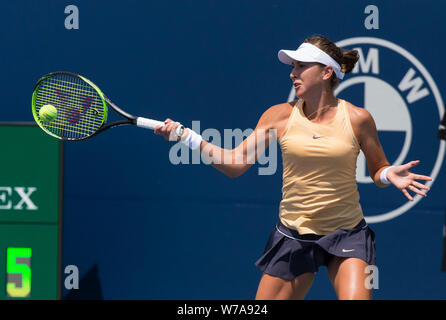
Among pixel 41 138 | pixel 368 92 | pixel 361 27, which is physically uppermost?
pixel 361 27

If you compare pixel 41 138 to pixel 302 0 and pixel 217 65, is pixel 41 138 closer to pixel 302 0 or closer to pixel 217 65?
pixel 217 65

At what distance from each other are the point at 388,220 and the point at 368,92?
684 mm

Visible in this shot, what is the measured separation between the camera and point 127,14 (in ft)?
12.9

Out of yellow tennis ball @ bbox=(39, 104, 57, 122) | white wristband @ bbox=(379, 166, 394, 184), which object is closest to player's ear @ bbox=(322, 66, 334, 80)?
white wristband @ bbox=(379, 166, 394, 184)

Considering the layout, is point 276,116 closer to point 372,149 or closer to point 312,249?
point 372,149

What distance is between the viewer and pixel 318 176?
291 centimetres

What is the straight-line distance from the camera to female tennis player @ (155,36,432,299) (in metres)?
2.88

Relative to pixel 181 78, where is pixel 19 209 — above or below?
below

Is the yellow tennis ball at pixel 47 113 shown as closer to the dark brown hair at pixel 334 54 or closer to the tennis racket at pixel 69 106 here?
the tennis racket at pixel 69 106

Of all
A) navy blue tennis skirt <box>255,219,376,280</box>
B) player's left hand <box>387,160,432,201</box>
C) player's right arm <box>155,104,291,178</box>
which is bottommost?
navy blue tennis skirt <box>255,219,376,280</box>

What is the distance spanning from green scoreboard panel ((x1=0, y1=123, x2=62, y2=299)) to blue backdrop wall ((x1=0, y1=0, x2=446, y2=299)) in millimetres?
316

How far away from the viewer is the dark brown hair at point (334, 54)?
3.01m

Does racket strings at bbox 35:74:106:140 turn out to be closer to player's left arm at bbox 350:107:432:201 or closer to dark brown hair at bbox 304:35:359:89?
dark brown hair at bbox 304:35:359:89
